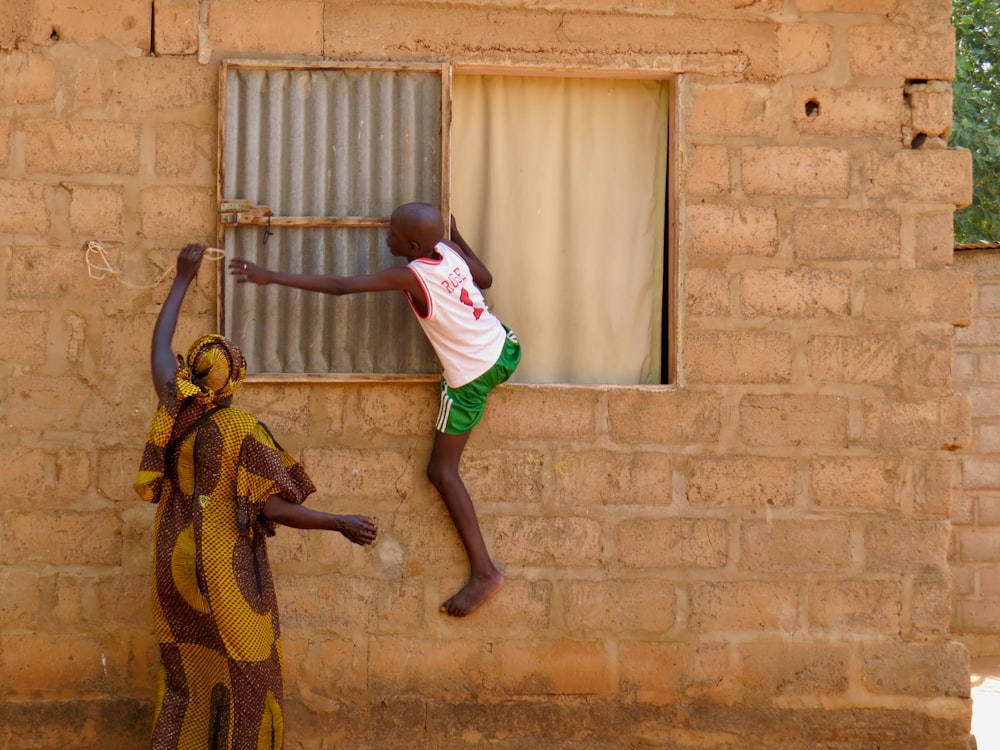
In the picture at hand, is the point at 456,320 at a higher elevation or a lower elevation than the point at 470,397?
higher

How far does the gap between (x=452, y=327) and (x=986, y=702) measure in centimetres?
383

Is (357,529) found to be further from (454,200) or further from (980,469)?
(980,469)

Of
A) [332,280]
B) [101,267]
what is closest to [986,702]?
[332,280]

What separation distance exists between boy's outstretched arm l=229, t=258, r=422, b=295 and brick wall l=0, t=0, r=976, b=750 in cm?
51

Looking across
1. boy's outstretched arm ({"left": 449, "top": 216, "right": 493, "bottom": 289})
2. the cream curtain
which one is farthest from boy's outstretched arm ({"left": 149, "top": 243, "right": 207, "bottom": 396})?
the cream curtain

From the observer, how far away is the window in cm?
484

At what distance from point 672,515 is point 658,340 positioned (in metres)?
0.70

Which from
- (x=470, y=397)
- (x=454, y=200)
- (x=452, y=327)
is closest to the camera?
(x=452, y=327)

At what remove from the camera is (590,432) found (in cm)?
486

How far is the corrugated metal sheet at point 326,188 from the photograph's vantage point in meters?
4.84

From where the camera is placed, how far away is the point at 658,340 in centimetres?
503

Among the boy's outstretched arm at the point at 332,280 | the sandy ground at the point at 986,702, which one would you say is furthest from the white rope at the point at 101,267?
the sandy ground at the point at 986,702

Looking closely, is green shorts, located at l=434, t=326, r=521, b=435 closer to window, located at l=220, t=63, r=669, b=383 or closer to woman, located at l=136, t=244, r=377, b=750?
window, located at l=220, t=63, r=669, b=383

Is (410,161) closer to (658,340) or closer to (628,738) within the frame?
(658,340)
